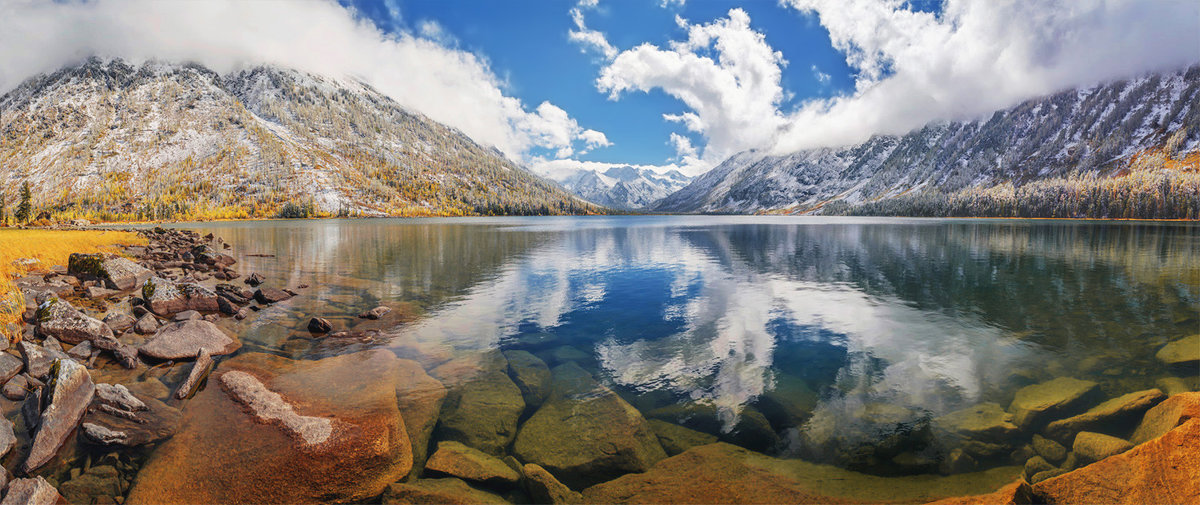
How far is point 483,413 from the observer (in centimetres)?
1345

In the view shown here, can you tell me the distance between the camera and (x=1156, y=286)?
1375 inches

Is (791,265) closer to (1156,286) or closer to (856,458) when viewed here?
(1156,286)

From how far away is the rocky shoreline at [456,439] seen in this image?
9539mm

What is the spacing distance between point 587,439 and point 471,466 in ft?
10.0

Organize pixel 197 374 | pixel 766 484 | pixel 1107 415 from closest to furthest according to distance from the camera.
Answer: pixel 766 484 < pixel 1107 415 < pixel 197 374

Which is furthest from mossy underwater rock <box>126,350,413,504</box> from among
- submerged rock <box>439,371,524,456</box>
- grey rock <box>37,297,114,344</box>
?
grey rock <box>37,297,114,344</box>

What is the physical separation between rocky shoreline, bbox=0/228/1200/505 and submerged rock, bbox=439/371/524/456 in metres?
0.07

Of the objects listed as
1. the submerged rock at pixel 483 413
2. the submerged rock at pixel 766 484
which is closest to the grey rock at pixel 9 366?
the submerged rock at pixel 483 413

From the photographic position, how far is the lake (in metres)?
12.9

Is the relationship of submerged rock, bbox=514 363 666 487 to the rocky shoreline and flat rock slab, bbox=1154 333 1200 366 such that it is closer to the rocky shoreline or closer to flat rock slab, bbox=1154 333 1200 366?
the rocky shoreline

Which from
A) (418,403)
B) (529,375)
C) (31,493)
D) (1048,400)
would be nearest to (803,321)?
(1048,400)

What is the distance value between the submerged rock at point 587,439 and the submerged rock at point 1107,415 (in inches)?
443

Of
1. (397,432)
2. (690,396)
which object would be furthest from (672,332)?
(397,432)

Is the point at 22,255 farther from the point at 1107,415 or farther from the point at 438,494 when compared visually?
the point at 1107,415
